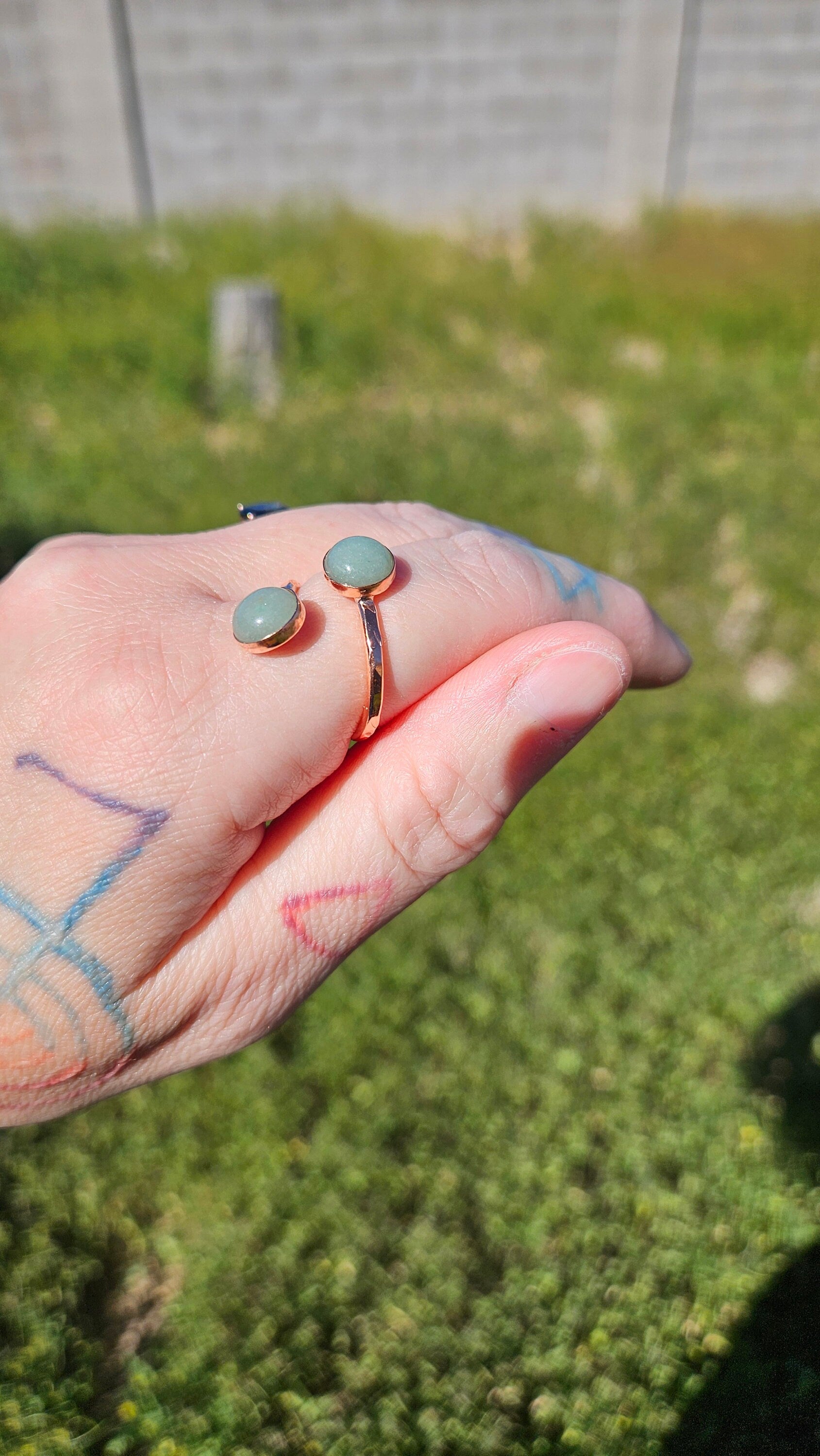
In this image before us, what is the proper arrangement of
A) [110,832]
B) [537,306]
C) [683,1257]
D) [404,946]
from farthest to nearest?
[537,306], [404,946], [683,1257], [110,832]

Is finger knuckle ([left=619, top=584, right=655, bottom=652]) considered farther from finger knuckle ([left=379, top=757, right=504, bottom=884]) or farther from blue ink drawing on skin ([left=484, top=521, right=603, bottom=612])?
finger knuckle ([left=379, top=757, right=504, bottom=884])

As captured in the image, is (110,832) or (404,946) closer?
(110,832)

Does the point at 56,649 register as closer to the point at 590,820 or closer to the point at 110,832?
the point at 110,832

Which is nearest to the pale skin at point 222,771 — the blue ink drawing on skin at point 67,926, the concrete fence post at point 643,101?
the blue ink drawing on skin at point 67,926

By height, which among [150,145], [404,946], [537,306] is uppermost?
[150,145]

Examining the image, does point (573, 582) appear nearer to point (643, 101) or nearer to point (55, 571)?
point (55, 571)

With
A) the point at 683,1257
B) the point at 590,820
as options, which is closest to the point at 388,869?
the point at 683,1257

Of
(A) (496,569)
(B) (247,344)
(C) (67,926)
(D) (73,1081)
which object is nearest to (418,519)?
(A) (496,569)

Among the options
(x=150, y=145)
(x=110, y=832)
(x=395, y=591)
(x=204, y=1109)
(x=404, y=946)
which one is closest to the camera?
(x=110, y=832)
